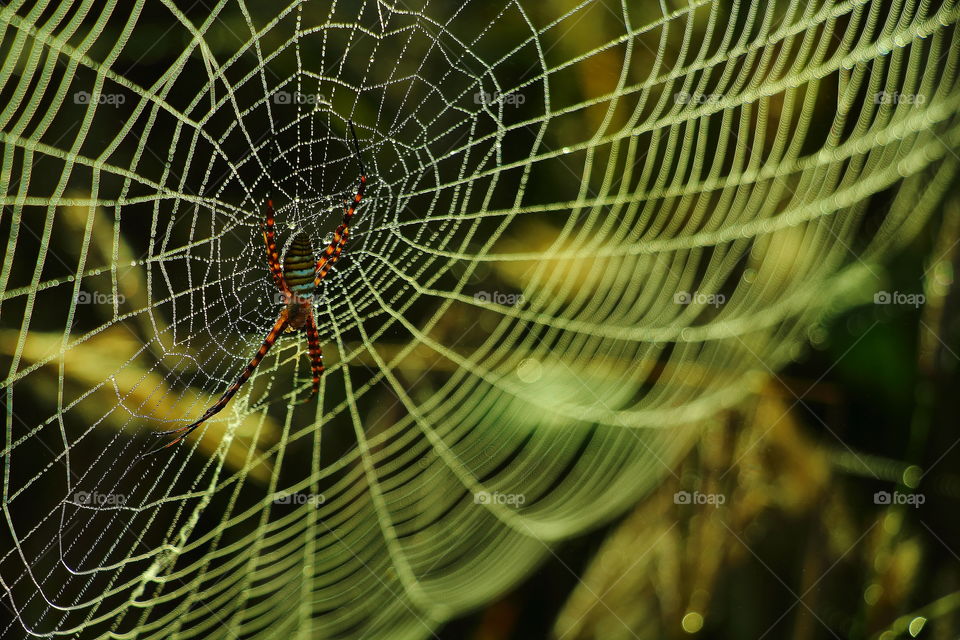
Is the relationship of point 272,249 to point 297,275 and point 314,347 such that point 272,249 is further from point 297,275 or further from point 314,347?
point 314,347

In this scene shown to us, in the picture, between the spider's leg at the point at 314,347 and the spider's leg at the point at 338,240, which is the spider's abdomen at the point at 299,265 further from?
the spider's leg at the point at 314,347

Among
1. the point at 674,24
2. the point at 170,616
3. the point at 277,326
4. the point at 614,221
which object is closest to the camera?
the point at 277,326

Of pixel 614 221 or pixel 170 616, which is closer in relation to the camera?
pixel 170 616

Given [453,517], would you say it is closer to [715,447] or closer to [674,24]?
[715,447]

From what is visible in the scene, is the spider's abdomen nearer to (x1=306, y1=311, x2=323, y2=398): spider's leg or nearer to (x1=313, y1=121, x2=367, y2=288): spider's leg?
(x1=313, y1=121, x2=367, y2=288): spider's leg

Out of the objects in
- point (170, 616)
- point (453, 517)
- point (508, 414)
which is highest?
point (508, 414)

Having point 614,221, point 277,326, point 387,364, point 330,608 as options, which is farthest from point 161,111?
point 330,608

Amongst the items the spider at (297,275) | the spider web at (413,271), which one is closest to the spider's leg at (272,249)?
the spider at (297,275)

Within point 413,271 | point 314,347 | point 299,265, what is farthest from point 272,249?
point 413,271
